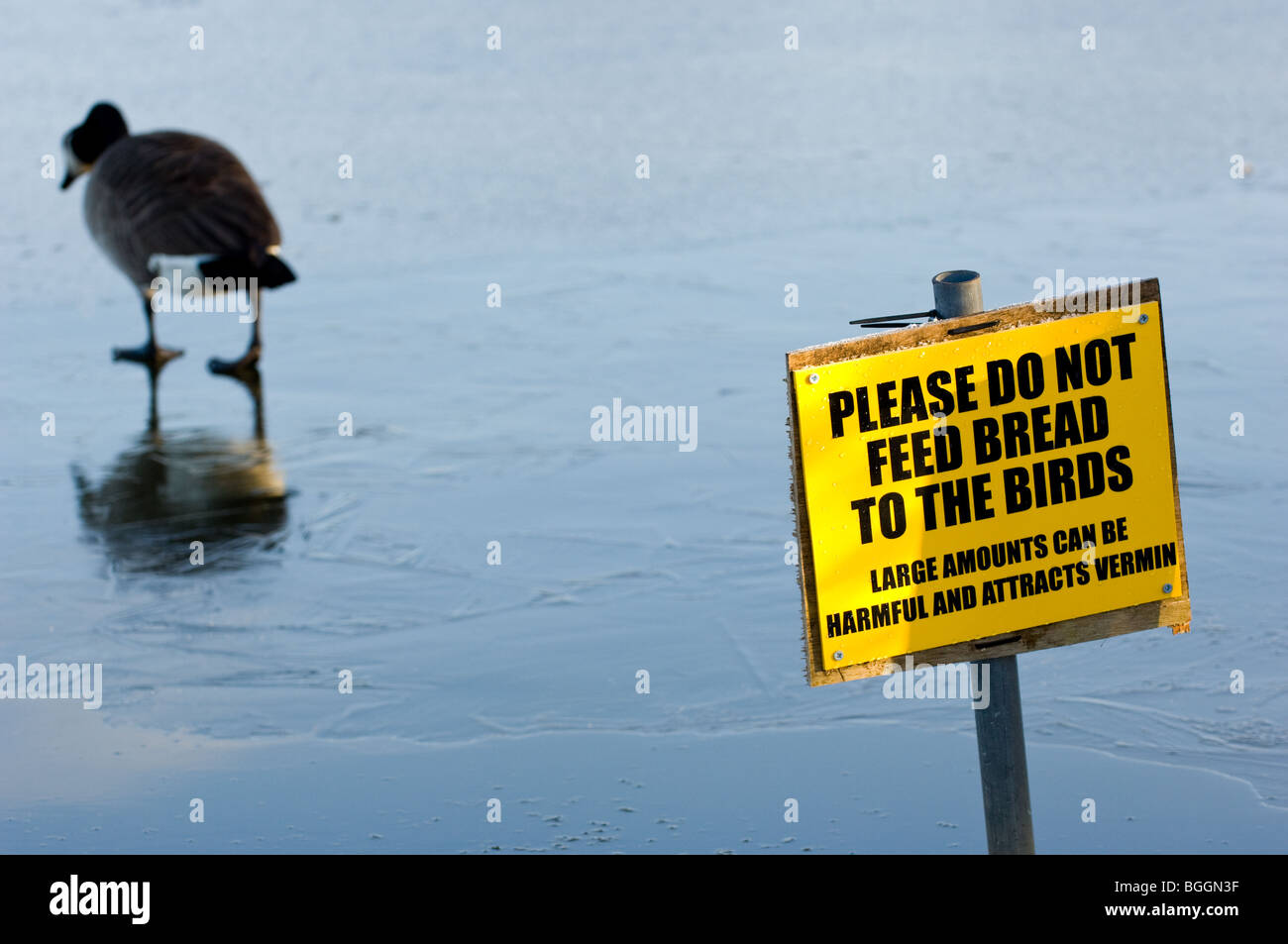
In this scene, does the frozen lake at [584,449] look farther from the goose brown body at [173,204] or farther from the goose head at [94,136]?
the goose head at [94,136]

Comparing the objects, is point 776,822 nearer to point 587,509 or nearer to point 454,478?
point 587,509

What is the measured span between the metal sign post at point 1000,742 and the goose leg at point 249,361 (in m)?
5.99

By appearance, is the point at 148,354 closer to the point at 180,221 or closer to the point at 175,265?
the point at 175,265

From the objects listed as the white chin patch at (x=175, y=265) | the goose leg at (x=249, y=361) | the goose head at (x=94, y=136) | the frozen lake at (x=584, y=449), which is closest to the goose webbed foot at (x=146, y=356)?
the frozen lake at (x=584, y=449)

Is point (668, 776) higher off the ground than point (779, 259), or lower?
lower

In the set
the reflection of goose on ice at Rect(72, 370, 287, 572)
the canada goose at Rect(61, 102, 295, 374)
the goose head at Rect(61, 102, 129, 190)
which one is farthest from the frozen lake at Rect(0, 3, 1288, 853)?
the goose head at Rect(61, 102, 129, 190)

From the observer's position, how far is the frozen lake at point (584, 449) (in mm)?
4141

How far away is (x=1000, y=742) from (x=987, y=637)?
0.17 meters

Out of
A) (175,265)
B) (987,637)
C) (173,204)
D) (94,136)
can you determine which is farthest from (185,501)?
(987,637)

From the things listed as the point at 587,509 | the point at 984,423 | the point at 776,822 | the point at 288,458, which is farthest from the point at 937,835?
the point at 288,458

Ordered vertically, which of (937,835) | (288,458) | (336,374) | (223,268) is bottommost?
(937,835)

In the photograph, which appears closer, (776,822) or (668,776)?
(776,822)

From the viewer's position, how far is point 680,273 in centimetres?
918

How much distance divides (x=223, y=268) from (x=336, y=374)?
76 cm
